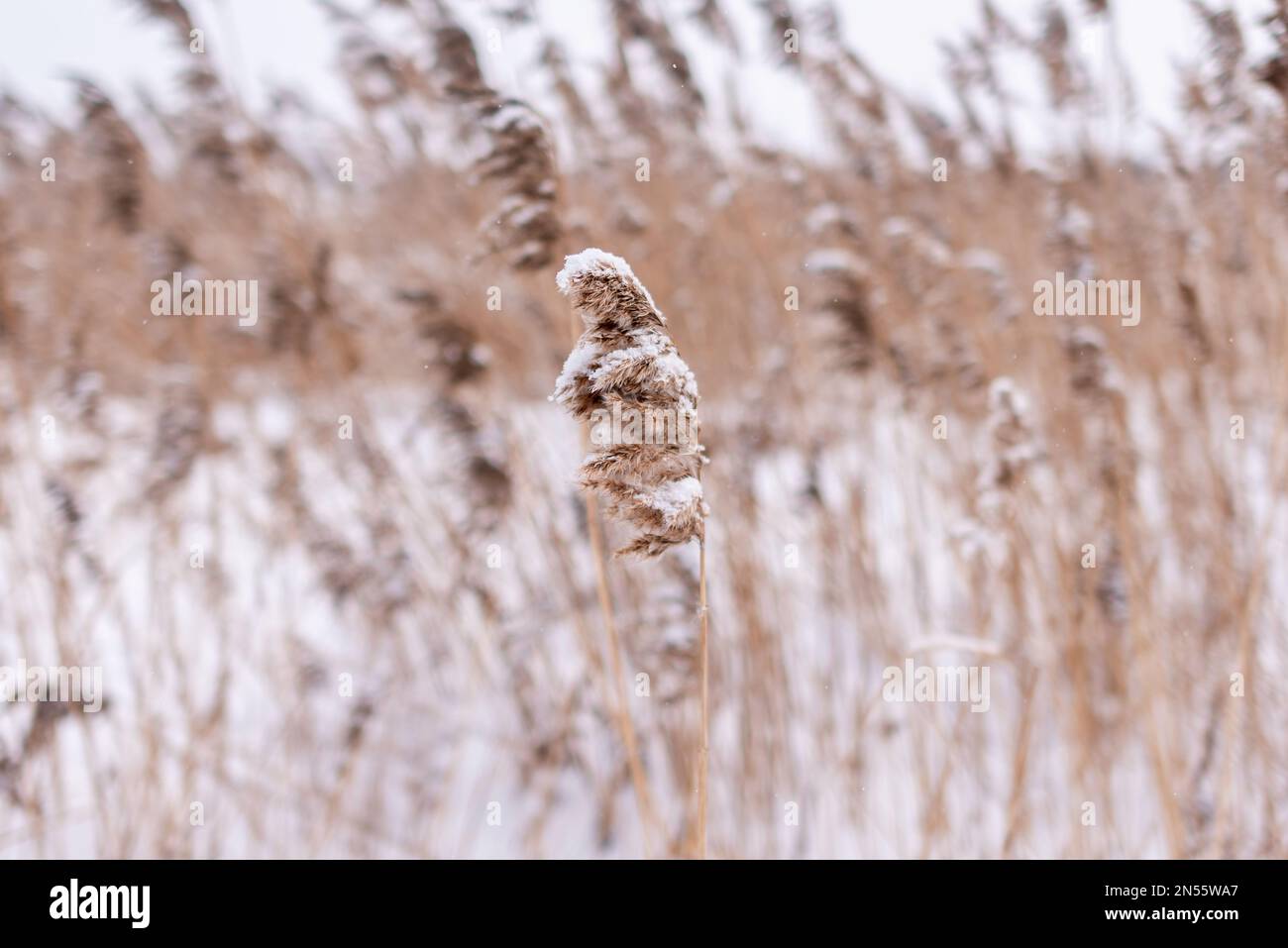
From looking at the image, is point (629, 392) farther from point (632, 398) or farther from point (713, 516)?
point (713, 516)

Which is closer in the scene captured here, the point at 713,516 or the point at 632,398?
the point at 632,398

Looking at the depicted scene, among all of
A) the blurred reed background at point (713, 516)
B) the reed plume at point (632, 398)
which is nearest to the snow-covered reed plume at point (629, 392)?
the reed plume at point (632, 398)

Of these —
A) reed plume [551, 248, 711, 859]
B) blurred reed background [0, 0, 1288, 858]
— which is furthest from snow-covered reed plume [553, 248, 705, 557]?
blurred reed background [0, 0, 1288, 858]

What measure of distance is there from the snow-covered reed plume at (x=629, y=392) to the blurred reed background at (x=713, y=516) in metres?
0.74

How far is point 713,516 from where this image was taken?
256 cm

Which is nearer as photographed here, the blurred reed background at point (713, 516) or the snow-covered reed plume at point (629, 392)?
the snow-covered reed plume at point (629, 392)

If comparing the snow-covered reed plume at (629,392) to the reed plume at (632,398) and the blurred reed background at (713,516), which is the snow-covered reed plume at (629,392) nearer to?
the reed plume at (632,398)

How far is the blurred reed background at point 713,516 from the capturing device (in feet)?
7.12

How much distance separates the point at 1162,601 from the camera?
2.85 metres

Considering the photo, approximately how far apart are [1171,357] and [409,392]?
5.42 metres

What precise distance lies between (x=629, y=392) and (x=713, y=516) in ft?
5.40

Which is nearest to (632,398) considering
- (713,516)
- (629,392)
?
(629,392)

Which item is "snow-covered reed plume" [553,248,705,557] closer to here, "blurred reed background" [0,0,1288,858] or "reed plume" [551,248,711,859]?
"reed plume" [551,248,711,859]

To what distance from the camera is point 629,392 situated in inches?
37.6
